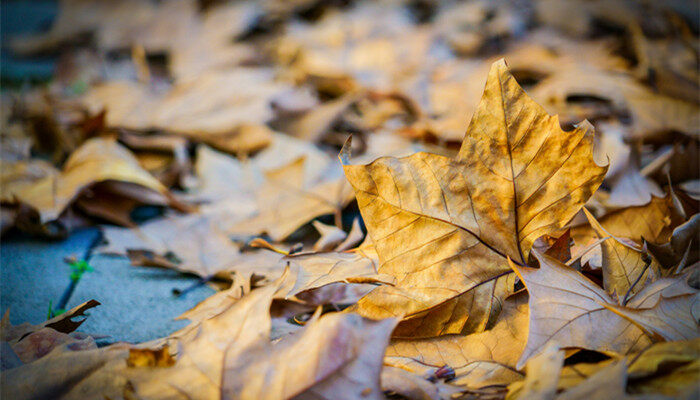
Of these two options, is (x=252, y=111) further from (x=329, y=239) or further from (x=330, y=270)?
(x=330, y=270)

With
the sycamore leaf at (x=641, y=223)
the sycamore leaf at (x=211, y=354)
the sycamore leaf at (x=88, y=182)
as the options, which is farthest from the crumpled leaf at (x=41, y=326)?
the sycamore leaf at (x=641, y=223)

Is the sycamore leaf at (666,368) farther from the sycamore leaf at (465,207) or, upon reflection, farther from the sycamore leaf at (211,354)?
the sycamore leaf at (211,354)

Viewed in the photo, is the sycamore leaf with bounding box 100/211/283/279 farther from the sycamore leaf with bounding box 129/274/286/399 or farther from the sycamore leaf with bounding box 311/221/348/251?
the sycamore leaf with bounding box 129/274/286/399

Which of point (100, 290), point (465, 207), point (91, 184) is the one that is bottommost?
point (100, 290)

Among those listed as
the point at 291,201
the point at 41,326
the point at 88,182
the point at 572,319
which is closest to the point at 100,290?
the point at 41,326

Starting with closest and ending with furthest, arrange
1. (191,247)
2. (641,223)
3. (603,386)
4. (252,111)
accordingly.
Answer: (603,386)
(641,223)
(191,247)
(252,111)

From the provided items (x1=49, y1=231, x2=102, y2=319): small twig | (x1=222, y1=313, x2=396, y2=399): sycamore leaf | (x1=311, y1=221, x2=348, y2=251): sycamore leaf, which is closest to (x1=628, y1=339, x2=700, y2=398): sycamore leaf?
(x1=222, y1=313, x2=396, y2=399): sycamore leaf
